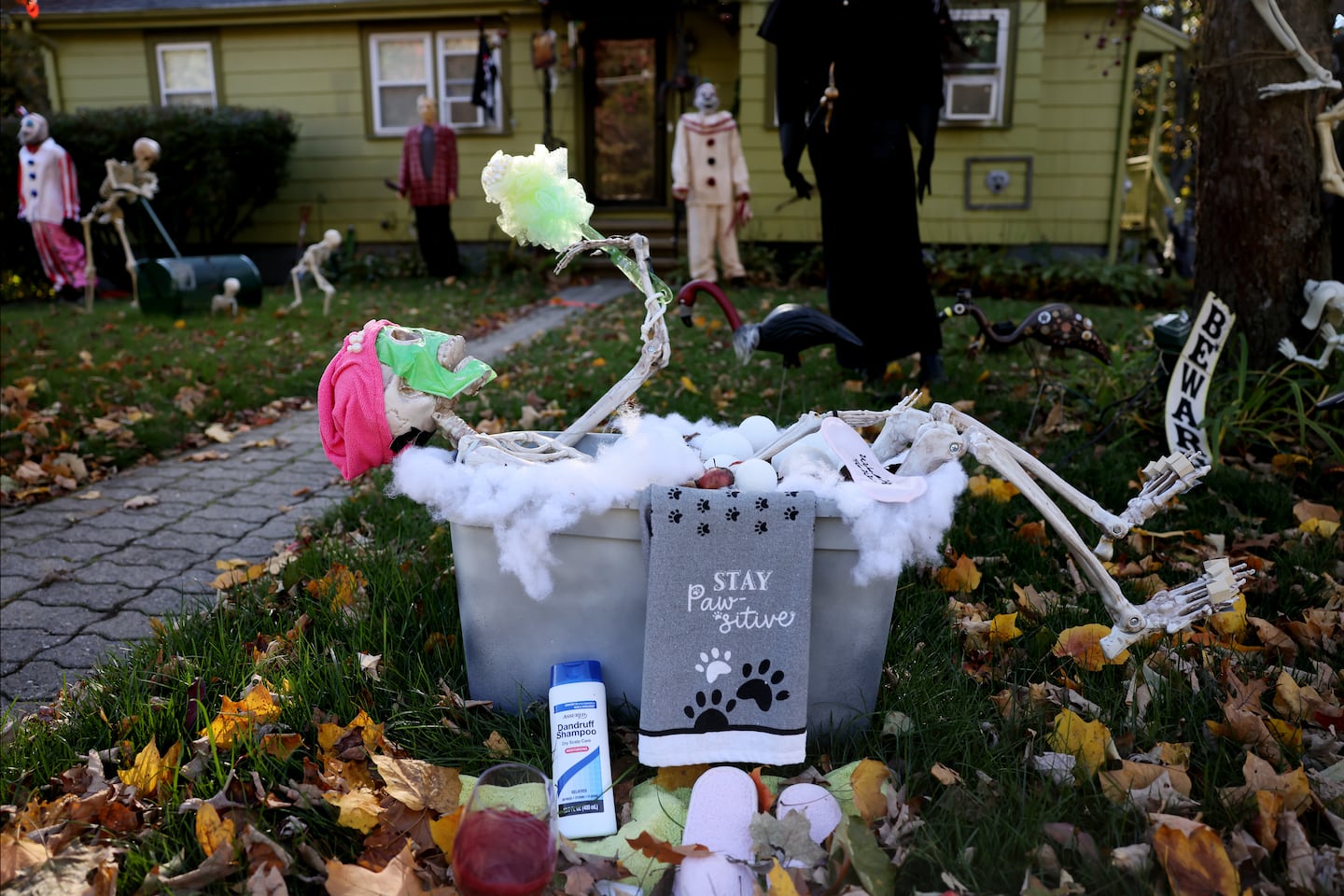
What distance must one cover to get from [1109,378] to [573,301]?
21.5 feet

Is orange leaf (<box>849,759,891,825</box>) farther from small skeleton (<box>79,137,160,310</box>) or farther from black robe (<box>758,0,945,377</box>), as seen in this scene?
small skeleton (<box>79,137,160,310</box>)

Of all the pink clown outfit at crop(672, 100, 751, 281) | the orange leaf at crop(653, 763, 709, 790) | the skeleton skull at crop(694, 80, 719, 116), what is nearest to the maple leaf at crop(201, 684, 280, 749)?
the orange leaf at crop(653, 763, 709, 790)

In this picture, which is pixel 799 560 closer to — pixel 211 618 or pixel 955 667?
pixel 955 667

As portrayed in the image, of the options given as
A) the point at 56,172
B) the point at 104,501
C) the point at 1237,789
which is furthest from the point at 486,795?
the point at 56,172

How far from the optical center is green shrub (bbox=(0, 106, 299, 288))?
11.4 metres

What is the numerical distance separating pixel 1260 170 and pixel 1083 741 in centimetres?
311

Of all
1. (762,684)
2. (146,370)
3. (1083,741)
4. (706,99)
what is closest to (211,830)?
(762,684)

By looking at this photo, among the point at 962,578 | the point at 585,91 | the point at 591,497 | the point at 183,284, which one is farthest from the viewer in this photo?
the point at 585,91

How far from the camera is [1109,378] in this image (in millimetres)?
4418

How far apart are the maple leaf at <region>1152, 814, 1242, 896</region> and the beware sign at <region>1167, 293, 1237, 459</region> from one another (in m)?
2.41

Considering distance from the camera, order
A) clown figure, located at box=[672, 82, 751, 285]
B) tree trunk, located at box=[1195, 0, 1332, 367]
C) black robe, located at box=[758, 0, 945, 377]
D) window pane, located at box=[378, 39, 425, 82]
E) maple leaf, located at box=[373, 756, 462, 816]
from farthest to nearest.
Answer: window pane, located at box=[378, 39, 425, 82] → clown figure, located at box=[672, 82, 751, 285] → black robe, located at box=[758, 0, 945, 377] → tree trunk, located at box=[1195, 0, 1332, 367] → maple leaf, located at box=[373, 756, 462, 816]

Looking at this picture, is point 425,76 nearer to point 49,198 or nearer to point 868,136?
point 49,198

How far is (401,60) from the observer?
12961mm

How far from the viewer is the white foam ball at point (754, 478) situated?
201cm
